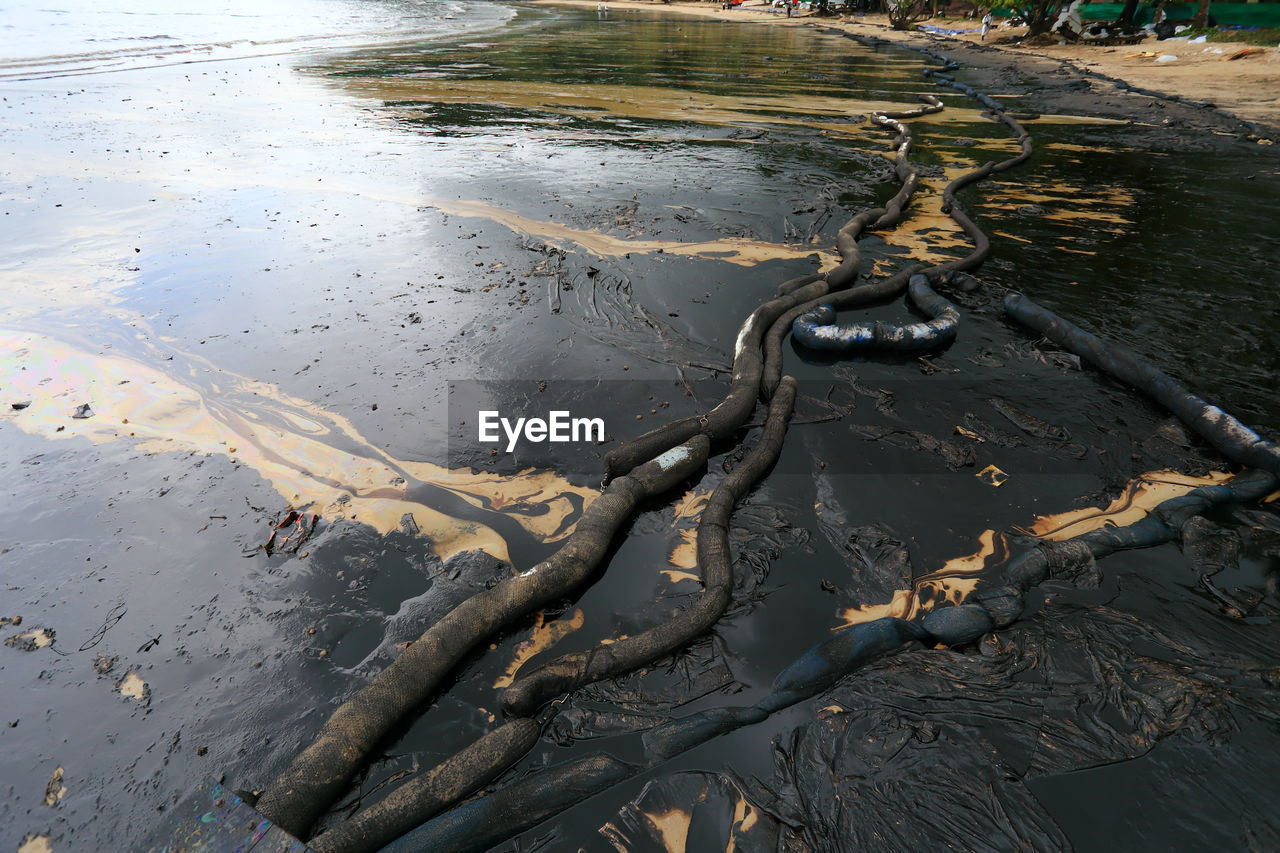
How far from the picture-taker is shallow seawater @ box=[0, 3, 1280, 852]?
2148 millimetres

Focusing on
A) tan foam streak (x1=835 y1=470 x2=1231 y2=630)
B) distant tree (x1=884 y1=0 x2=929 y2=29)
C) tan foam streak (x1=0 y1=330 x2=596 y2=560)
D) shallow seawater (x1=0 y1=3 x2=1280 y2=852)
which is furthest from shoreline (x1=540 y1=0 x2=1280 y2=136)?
tan foam streak (x1=0 y1=330 x2=596 y2=560)

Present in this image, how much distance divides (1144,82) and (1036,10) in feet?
40.2

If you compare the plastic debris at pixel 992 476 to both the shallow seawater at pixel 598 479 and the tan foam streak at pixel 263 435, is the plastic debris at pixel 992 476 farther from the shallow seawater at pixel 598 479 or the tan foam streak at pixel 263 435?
the tan foam streak at pixel 263 435

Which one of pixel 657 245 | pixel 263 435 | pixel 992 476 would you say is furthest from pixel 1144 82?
pixel 263 435

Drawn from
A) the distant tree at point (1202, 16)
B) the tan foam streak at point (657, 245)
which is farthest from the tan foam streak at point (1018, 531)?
the distant tree at point (1202, 16)

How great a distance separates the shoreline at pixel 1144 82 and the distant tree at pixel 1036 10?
0.91m

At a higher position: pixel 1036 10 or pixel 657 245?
pixel 1036 10

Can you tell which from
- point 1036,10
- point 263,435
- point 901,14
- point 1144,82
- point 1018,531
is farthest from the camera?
point 901,14

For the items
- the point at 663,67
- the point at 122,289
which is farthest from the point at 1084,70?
the point at 122,289

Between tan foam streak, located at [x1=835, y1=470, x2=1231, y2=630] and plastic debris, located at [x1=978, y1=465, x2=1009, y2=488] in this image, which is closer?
tan foam streak, located at [x1=835, y1=470, x2=1231, y2=630]

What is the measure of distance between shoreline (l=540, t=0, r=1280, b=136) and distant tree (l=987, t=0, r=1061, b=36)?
2.98 feet

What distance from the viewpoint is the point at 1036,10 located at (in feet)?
80.1

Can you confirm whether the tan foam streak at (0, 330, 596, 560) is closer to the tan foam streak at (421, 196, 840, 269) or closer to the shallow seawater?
the shallow seawater

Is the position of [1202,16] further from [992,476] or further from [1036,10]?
[992,476]
